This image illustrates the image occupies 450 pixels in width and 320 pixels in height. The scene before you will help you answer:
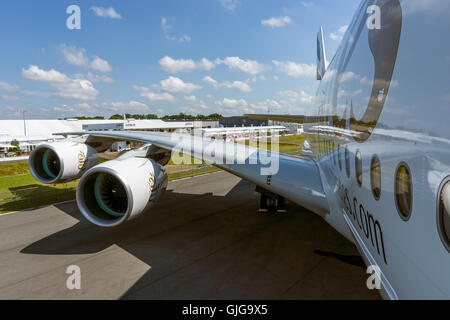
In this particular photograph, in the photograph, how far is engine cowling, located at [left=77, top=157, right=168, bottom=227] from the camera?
568 cm

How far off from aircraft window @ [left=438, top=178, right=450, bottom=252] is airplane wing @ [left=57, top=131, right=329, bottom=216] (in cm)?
365

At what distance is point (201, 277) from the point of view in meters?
5.74

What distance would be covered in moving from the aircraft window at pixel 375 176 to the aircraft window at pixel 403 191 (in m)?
0.41

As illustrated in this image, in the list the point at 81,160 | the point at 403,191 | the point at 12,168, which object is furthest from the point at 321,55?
the point at 12,168

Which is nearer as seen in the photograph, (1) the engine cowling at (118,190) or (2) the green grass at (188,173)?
(1) the engine cowling at (118,190)

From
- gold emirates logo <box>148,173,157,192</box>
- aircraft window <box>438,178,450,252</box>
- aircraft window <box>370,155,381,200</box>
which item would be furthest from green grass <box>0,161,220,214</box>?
aircraft window <box>438,178,450,252</box>

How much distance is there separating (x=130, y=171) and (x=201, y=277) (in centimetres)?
280

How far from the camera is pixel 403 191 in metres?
2.04

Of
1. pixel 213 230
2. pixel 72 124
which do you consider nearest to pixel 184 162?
pixel 213 230

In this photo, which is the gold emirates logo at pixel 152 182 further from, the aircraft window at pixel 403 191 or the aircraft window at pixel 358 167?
the aircraft window at pixel 403 191

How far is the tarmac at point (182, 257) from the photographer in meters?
5.27

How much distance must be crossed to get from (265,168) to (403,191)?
13.8 feet
